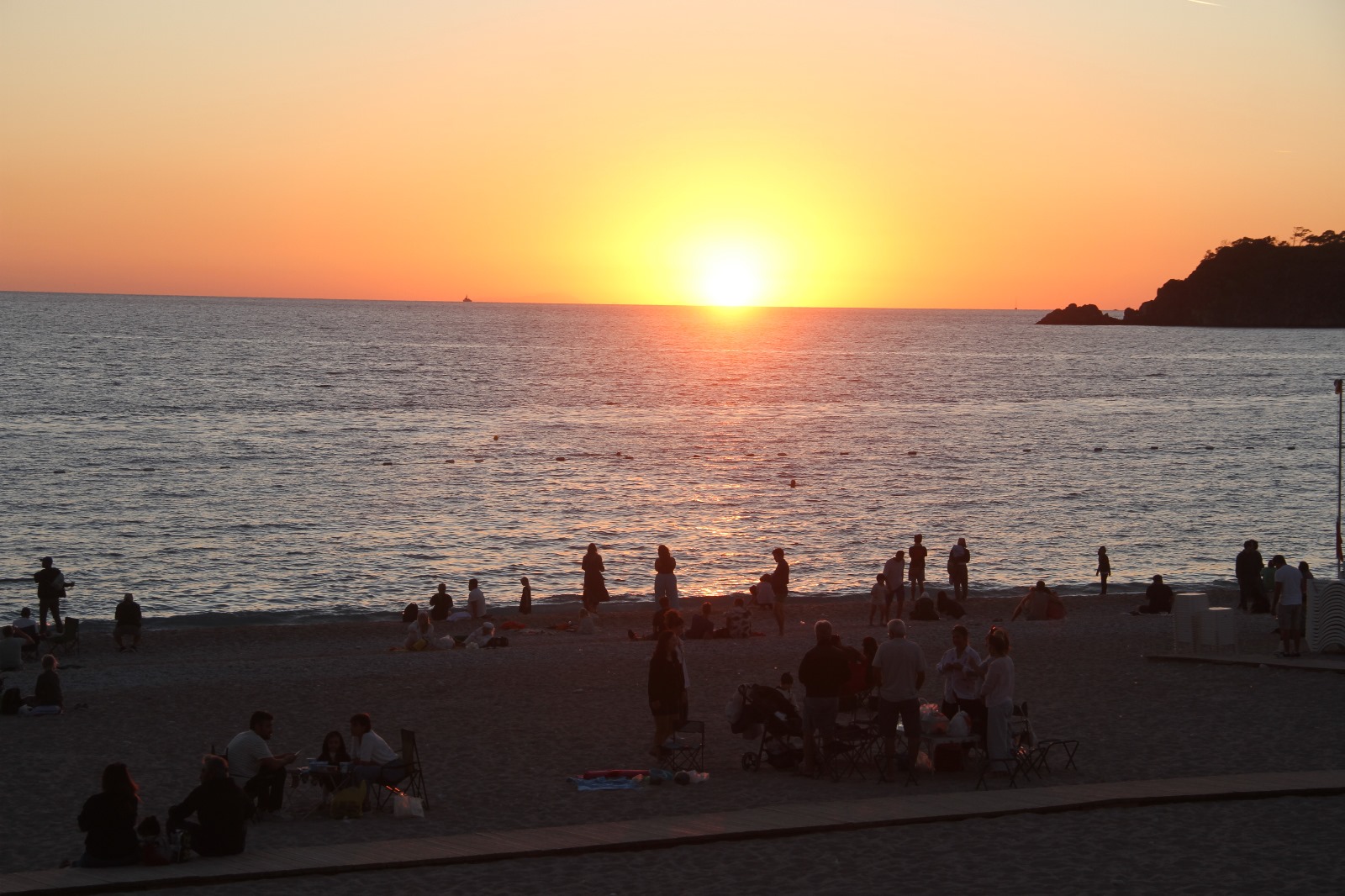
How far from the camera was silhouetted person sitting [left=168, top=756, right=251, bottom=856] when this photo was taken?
392 inches

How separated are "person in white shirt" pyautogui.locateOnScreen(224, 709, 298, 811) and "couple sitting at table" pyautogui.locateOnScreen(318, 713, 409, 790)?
0.40 m

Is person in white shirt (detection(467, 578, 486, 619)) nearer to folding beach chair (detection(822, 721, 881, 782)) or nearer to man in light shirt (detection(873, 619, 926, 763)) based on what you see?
folding beach chair (detection(822, 721, 881, 782))

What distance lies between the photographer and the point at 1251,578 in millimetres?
23453

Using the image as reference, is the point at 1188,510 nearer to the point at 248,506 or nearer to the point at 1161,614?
the point at 1161,614

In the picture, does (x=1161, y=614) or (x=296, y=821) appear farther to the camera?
(x=1161, y=614)

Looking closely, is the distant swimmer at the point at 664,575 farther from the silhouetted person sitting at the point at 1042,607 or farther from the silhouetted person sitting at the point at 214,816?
the silhouetted person sitting at the point at 214,816

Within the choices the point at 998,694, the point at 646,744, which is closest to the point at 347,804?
the point at 646,744

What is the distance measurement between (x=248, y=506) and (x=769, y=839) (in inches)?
1625

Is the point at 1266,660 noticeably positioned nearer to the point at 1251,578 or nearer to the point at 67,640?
the point at 1251,578

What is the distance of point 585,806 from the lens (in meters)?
11.5

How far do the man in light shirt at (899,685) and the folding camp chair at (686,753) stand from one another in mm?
1746

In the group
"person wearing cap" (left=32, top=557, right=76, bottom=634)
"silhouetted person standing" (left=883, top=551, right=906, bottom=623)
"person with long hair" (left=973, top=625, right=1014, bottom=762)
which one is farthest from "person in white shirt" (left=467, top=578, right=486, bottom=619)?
"person with long hair" (left=973, top=625, right=1014, bottom=762)

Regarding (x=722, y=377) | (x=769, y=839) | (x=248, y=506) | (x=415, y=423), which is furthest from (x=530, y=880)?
(x=722, y=377)

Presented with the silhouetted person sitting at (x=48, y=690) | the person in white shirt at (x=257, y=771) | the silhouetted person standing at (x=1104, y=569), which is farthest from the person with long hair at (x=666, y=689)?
the silhouetted person standing at (x=1104, y=569)
